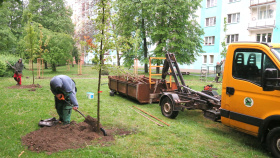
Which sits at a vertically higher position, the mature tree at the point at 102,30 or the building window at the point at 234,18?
the building window at the point at 234,18

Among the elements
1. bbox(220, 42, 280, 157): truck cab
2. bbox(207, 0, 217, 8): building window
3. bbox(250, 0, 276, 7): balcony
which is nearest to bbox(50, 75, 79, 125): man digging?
bbox(220, 42, 280, 157): truck cab

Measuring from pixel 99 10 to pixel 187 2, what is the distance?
19.3 m

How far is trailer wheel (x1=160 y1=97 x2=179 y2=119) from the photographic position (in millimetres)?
6879

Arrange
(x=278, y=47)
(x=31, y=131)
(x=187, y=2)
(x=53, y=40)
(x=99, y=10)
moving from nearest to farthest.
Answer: (x=278, y=47), (x=99, y=10), (x=31, y=131), (x=187, y=2), (x=53, y=40)

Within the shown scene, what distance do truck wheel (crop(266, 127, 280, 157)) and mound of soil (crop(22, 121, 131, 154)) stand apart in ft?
11.0

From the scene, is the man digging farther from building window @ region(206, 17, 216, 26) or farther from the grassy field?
building window @ region(206, 17, 216, 26)

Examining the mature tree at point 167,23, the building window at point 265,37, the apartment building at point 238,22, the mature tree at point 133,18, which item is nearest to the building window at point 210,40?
the apartment building at point 238,22

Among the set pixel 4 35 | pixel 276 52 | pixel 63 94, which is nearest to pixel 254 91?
pixel 276 52

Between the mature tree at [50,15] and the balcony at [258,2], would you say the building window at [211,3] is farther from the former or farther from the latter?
the mature tree at [50,15]

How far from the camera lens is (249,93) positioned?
176 inches

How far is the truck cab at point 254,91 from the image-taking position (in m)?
4.05

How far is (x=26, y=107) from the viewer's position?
7.77 m

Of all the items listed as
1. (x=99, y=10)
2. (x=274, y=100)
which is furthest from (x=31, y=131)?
(x=274, y=100)

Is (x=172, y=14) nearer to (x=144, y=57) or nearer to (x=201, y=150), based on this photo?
(x=144, y=57)
